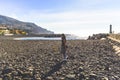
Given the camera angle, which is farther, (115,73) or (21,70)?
(21,70)

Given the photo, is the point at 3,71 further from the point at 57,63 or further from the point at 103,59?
the point at 103,59

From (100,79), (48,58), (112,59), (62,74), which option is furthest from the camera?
(48,58)

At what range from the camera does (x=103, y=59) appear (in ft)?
66.3

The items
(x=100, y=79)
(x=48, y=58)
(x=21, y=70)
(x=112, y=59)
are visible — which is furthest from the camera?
(x=48, y=58)

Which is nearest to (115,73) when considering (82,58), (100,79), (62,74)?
(100,79)

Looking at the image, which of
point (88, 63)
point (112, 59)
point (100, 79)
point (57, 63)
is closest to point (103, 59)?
point (112, 59)

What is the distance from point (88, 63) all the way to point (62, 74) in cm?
327

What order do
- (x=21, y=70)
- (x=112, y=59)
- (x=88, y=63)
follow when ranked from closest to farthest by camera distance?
(x=21, y=70)
(x=88, y=63)
(x=112, y=59)

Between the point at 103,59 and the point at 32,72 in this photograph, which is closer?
the point at 32,72

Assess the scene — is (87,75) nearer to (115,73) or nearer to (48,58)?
(115,73)

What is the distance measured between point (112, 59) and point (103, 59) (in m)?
0.58

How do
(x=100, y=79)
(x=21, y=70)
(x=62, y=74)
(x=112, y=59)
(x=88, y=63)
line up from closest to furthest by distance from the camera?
(x=100, y=79), (x=62, y=74), (x=21, y=70), (x=88, y=63), (x=112, y=59)

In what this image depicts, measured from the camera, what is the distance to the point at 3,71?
16.8m

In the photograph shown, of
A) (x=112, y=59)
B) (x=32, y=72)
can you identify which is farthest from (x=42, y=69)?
(x=112, y=59)
